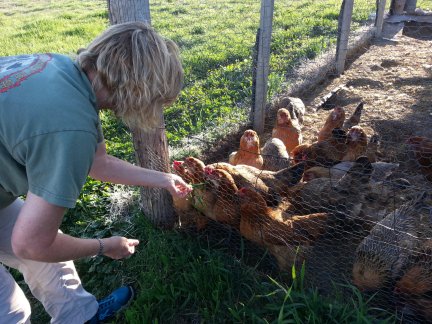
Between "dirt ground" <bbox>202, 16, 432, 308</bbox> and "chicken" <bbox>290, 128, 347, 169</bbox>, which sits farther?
"chicken" <bbox>290, 128, 347, 169</bbox>

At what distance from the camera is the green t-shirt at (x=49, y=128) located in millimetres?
1263

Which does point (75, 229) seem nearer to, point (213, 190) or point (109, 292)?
point (109, 292)

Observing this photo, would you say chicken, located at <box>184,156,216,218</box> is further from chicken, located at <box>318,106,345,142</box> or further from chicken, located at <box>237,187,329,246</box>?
chicken, located at <box>318,106,345,142</box>

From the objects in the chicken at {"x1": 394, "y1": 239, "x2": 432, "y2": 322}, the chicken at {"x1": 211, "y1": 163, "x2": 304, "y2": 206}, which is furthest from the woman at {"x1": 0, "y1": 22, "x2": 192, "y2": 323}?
the chicken at {"x1": 394, "y1": 239, "x2": 432, "y2": 322}

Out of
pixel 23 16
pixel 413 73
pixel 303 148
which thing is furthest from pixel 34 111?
pixel 23 16

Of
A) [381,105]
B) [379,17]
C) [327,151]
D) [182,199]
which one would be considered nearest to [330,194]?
[327,151]

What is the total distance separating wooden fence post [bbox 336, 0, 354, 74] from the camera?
5774 millimetres

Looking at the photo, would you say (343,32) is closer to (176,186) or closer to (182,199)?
(182,199)

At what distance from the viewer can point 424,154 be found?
3404 mm

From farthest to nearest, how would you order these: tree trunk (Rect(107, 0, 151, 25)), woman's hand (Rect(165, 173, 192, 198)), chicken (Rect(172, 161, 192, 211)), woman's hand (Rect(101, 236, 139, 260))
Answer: chicken (Rect(172, 161, 192, 211)) → tree trunk (Rect(107, 0, 151, 25)) → woman's hand (Rect(165, 173, 192, 198)) → woman's hand (Rect(101, 236, 139, 260))

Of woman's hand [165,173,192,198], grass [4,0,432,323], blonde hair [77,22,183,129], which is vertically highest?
blonde hair [77,22,183,129]

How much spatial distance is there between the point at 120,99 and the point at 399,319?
1.95m

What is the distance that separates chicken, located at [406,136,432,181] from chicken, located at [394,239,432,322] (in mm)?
1302

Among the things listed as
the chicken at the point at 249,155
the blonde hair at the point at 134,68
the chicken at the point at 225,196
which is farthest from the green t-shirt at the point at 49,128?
the chicken at the point at 249,155
